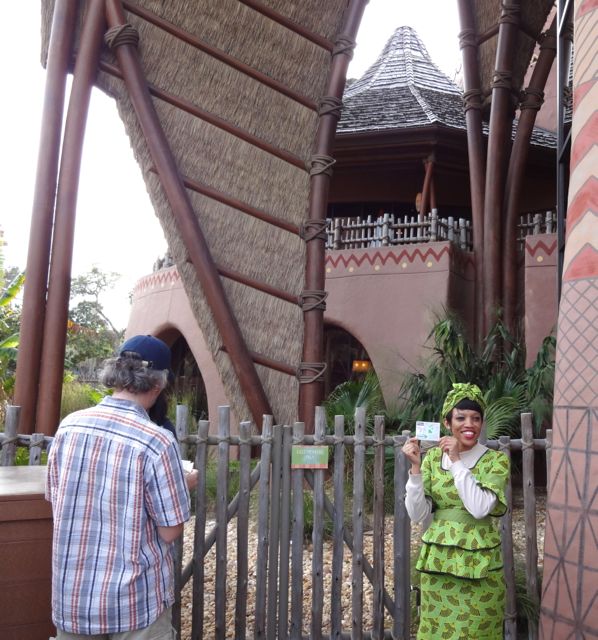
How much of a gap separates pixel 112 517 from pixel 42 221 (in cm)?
390

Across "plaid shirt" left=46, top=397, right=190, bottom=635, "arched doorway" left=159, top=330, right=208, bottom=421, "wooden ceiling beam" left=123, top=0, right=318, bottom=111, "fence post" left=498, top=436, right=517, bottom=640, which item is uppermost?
"wooden ceiling beam" left=123, top=0, right=318, bottom=111

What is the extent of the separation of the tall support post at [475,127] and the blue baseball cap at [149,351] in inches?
297

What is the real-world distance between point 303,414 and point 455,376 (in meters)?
2.08

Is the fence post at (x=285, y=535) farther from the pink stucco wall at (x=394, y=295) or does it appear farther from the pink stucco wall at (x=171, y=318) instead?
the pink stucco wall at (x=171, y=318)

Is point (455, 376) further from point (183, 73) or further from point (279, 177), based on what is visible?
point (183, 73)

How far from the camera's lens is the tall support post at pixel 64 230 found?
5035 mm

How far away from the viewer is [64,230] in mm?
5250

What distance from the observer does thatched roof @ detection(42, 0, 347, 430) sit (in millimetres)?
6031

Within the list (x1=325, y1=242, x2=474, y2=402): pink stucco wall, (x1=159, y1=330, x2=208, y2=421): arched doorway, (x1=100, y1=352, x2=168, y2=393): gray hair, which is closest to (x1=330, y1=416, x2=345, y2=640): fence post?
(x1=100, y1=352, x2=168, y2=393): gray hair

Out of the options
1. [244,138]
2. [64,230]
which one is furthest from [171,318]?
[64,230]

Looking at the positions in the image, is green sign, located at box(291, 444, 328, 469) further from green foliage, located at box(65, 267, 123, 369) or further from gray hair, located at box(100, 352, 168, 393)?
green foliage, located at box(65, 267, 123, 369)

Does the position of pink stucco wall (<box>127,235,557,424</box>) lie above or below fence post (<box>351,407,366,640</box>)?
above

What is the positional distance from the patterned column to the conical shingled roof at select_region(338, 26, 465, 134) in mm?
9346

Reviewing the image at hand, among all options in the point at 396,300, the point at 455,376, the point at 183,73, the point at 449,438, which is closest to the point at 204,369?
the point at 396,300
